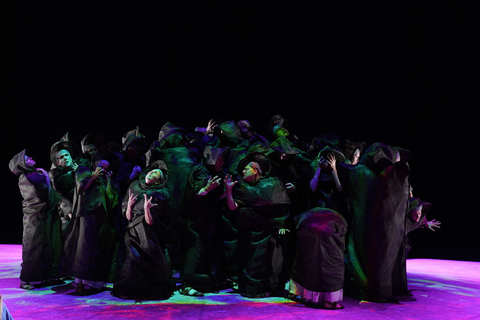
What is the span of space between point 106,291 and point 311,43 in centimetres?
531

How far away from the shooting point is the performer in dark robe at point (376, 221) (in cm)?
446

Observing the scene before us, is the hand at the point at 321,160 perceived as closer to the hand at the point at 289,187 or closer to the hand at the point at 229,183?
the hand at the point at 289,187

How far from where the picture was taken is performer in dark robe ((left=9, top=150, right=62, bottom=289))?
4.70 m

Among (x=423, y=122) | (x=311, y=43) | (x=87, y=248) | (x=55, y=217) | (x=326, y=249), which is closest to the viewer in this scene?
(x=326, y=249)

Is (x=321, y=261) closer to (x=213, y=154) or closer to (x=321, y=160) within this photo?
(x=321, y=160)

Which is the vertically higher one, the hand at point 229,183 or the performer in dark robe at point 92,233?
the hand at point 229,183

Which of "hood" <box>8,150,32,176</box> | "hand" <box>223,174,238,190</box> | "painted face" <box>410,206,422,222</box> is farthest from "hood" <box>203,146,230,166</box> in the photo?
"painted face" <box>410,206,422,222</box>

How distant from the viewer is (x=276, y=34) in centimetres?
791

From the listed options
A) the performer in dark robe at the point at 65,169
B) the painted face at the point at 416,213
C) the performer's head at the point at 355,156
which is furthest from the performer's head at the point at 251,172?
the performer in dark robe at the point at 65,169

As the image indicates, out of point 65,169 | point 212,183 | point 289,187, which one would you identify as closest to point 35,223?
point 65,169

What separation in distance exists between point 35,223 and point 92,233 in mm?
691

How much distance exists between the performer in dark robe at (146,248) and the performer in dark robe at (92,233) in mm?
301

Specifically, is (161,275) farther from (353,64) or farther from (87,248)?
(353,64)

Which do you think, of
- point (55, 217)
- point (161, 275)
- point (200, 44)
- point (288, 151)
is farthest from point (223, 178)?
point (200, 44)
